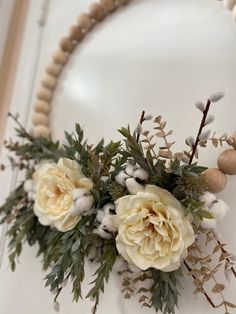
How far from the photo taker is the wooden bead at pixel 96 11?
0.90 m

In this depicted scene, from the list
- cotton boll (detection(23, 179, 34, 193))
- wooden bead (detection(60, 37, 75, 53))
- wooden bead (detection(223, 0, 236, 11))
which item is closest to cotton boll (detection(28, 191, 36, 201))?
cotton boll (detection(23, 179, 34, 193))

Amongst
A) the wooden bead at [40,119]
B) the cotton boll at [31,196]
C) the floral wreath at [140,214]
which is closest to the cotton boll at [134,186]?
the floral wreath at [140,214]

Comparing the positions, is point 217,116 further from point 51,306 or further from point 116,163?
point 51,306

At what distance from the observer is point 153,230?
57 cm

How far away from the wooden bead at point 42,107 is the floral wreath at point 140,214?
199mm

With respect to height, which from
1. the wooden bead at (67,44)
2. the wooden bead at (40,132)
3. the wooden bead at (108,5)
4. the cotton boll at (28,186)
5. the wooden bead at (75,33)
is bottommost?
the cotton boll at (28,186)

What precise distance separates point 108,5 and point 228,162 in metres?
0.49

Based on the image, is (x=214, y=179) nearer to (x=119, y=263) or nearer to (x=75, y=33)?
(x=119, y=263)

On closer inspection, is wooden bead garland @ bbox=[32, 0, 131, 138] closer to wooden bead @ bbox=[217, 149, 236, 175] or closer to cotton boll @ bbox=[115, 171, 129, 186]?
cotton boll @ bbox=[115, 171, 129, 186]

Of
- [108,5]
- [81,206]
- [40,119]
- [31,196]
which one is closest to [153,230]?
[81,206]

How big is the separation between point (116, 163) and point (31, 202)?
0.25m

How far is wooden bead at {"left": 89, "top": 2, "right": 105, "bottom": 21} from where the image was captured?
896 mm

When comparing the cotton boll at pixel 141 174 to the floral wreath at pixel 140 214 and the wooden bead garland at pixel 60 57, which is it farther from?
the wooden bead garland at pixel 60 57

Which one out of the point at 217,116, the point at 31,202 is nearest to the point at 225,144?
the point at 217,116
